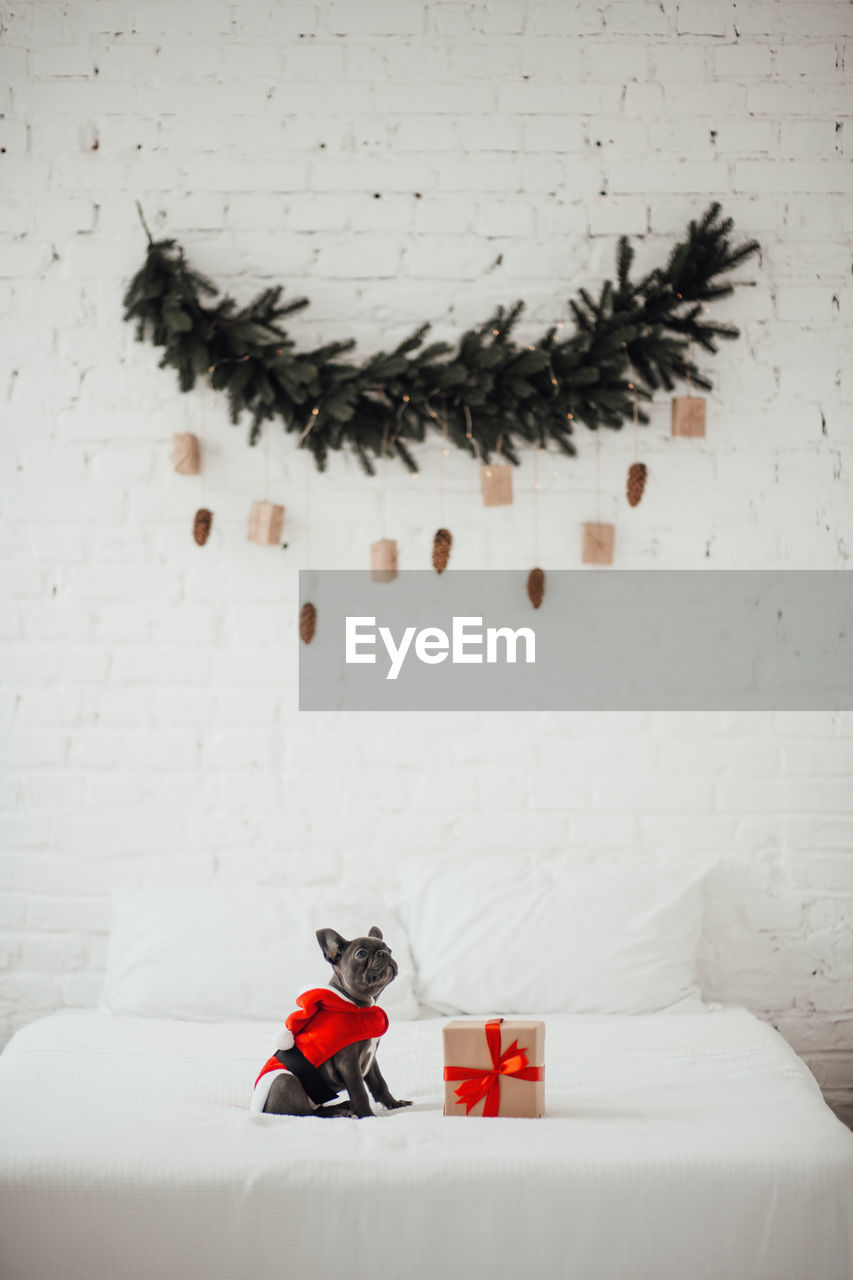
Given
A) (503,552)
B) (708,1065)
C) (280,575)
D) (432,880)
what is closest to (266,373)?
(280,575)

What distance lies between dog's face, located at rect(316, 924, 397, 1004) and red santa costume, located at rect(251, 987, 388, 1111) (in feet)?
0.07

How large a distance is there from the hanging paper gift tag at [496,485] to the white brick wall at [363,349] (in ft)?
0.31

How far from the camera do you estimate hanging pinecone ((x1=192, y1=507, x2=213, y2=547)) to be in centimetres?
216

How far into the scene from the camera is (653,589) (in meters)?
2.25

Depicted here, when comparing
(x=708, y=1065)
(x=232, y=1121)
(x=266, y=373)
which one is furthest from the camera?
(x=266, y=373)

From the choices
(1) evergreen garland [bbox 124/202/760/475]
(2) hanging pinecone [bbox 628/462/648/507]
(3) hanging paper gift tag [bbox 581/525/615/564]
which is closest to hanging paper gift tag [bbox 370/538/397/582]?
(1) evergreen garland [bbox 124/202/760/475]

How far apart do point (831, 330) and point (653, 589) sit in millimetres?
684

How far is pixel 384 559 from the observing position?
2.17m

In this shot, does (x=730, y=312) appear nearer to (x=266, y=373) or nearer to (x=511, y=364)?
(x=511, y=364)

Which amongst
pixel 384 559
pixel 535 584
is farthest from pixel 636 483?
pixel 384 559

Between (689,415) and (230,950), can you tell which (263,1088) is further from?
(689,415)

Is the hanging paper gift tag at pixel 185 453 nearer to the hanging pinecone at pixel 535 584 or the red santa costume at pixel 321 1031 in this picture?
the hanging pinecone at pixel 535 584

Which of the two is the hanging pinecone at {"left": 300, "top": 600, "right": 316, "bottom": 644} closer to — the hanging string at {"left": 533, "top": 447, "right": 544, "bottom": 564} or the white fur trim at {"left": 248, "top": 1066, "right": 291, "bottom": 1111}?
the hanging string at {"left": 533, "top": 447, "right": 544, "bottom": 564}

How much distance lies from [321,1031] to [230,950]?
1.99ft
